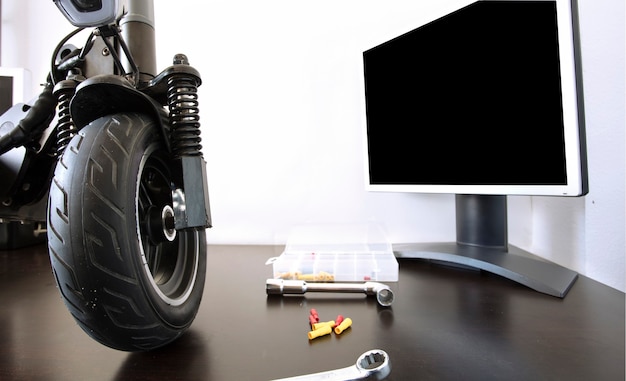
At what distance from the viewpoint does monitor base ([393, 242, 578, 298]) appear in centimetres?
Result: 50

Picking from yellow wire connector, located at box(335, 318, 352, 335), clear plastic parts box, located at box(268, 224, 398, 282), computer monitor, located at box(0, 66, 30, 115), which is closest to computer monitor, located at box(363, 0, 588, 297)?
clear plastic parts box, located at box(268, 224, 398, 282)

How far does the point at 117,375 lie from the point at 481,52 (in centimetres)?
78

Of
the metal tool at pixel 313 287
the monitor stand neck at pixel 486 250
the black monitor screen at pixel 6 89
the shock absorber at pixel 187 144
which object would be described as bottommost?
the metal tool at pixel 313 287

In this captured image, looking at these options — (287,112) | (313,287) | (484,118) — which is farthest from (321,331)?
(287,112)

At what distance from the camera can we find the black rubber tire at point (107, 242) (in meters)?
0.26

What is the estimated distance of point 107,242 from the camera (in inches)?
10.5

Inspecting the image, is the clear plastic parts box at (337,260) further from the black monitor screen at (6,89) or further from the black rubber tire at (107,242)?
the black monitor screen at (6,89)

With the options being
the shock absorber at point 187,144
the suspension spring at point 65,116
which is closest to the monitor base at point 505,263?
the shock absorber at point 187,144

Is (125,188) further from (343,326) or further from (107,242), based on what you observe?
(343,326)

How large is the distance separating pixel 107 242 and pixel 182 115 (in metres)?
0.17

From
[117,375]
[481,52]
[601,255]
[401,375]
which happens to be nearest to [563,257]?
[601,255]

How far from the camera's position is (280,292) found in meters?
0.50

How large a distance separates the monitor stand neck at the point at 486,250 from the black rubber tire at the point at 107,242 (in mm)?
555

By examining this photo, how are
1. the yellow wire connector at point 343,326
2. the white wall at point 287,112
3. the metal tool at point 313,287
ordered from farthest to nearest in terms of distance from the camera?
the white wall at point 287,112, the metal tool at point 313,287, the yellow wire connector at point 343,326
